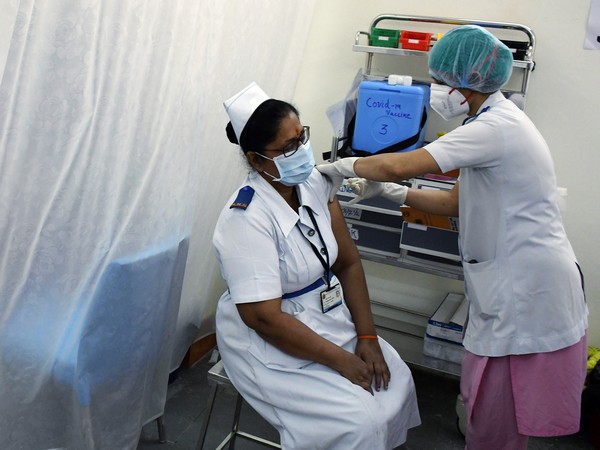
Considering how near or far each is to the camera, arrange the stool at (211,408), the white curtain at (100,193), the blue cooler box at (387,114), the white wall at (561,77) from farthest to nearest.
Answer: the white wall at (561,77) < the blue cooler box at (387,114) < the stool at (211,408) < the white curtain at (100,193)

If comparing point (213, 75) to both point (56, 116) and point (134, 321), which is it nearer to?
point (56, 116)

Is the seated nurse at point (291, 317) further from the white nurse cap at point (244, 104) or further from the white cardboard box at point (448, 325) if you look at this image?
the white cardboard box at point (448, 325)

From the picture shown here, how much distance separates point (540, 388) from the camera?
57.8 inches

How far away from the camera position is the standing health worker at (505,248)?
1408mm

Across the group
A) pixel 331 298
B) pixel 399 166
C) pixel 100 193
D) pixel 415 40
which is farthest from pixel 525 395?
pixel 415 40

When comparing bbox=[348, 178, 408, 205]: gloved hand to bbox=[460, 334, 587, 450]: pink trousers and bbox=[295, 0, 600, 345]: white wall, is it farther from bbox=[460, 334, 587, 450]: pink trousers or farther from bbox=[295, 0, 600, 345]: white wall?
bbox=[295, 0, 600, 345]: white wall

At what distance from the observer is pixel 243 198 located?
150 centimetres

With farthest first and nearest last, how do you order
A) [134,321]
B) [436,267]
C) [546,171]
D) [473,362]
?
[436,267]
[134,321]
[473,362]
[546,171]

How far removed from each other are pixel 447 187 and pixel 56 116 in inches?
57.8

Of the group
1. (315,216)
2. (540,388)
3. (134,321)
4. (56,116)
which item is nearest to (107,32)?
(56,116)

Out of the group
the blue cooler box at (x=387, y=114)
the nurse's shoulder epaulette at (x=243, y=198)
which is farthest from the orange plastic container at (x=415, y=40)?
the nurse's shoulder epaulette at (x=243, y=198)

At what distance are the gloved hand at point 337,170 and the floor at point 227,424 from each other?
100 cm

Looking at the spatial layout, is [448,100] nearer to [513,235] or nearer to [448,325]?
[513,235]

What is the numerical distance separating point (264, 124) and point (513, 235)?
706 millimetres
